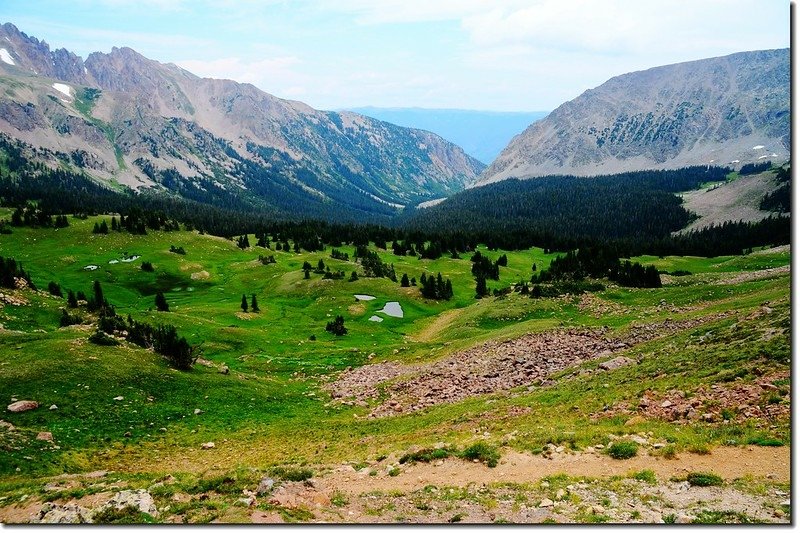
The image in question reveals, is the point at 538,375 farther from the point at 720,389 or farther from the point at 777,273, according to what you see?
the point at 777,273

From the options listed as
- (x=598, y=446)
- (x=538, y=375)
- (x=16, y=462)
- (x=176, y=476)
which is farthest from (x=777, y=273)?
(x=16, y=462)

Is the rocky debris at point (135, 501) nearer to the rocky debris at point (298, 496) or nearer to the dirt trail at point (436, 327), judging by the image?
the rocky debris at point (298, 496)

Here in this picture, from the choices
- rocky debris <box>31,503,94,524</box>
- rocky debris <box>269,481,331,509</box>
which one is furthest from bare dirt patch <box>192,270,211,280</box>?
rocky debris <box>269,481,331,509</box>

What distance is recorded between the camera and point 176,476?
58.9 ft

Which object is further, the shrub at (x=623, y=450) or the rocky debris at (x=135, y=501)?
the shrub at (x=623, y=450)

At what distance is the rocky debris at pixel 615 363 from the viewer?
29.4 m

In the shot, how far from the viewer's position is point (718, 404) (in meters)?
18.7

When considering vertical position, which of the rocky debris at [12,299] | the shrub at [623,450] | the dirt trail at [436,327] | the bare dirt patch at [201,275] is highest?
the rocky debris at [12,299]

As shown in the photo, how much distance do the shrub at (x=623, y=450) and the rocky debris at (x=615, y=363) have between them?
13.1 m

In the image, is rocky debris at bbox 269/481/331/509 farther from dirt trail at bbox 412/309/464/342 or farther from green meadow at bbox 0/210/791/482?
dirt trail at bbox 412/309/464/342

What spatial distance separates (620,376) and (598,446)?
10.0 m

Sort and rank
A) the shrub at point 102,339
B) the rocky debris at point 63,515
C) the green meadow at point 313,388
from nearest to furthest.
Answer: the rocky debris at point 63,515, the green meadow at point 313,388, the shrub at point 102,339

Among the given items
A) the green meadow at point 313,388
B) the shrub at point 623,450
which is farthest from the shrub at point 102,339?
the shrub at point 623,450

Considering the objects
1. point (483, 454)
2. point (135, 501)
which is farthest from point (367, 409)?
point (135, 501)
